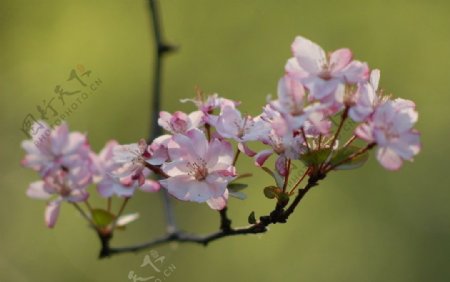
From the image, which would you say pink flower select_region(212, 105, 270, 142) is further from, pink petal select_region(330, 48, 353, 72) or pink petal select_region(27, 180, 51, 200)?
pink petal select_region(27, 180, 51, 200)

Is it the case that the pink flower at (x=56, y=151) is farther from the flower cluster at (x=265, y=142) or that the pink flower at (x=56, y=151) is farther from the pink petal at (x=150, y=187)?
the pink petal at (x=150, y=187)

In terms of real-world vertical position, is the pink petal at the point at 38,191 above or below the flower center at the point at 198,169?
below

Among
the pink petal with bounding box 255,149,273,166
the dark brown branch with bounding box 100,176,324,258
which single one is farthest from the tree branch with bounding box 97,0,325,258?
the pink petal with bounding box 255,149,273,166

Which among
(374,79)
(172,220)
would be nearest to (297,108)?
(374,79)

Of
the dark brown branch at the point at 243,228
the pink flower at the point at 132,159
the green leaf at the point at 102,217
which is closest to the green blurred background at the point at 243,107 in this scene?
the dark brown branch at the point at 243,228

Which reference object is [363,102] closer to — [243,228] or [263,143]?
[263,143]

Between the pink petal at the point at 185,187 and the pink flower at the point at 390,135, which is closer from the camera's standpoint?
the pink flower at the point at 390,135
